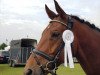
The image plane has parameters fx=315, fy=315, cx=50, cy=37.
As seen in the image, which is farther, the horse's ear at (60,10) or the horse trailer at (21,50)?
the horse trailer at (21,50)

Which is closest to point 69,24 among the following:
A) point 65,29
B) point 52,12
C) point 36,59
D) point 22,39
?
point 65,29

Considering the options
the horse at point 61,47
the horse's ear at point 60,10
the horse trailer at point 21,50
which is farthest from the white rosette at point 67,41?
the horse trailer at point 21,50

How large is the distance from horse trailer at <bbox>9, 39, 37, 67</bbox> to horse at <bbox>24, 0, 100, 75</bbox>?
29.2 meters

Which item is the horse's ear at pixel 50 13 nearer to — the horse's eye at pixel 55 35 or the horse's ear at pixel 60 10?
the horse's ear at pixel 60 10

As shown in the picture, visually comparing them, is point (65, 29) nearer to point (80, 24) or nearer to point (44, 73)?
point (80, 24)

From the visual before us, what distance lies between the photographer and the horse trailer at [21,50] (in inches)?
1364

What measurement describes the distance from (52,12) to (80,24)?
0.52 metres

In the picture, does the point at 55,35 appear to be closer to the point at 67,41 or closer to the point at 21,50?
the point at 67,41

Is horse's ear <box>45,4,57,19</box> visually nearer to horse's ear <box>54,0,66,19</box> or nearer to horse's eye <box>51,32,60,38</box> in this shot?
horse's ear <box>54,0,66,19</box>

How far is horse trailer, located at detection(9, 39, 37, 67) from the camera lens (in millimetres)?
34656

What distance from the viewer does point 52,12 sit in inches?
204

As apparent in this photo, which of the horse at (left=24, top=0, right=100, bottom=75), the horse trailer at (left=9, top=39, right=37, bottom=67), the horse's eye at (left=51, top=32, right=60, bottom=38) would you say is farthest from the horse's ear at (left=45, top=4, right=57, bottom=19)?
the horse trailer at (left=9, top=39, right=37, bottom=67)

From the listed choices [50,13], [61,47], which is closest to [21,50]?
[50,13]

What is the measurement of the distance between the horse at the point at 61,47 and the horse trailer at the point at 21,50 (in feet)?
95.8
